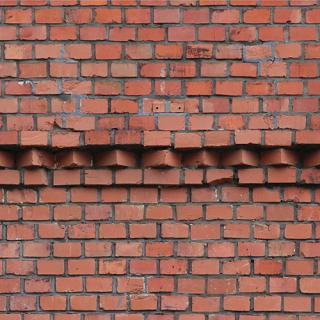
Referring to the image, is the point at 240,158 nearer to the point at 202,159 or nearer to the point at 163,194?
the point at 202,159

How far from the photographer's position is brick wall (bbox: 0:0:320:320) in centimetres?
319

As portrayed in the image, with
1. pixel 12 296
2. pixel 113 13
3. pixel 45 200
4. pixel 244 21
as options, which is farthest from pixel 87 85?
pixel 12 296

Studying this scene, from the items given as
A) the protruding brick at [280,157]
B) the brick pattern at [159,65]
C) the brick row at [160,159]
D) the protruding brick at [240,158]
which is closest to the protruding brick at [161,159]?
the brick row at [160,159]

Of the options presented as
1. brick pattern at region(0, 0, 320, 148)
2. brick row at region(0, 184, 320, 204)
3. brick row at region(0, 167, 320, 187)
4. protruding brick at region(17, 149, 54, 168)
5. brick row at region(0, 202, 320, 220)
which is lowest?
brick row at region(0, 202, 320, 220)

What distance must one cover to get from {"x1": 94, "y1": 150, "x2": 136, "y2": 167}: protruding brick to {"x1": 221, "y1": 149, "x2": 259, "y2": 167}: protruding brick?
41 centimetres

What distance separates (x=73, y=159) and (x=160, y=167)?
1.27ft

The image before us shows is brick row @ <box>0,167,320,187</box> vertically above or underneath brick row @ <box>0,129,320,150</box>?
underneath

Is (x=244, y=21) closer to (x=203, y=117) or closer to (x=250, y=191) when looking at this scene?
(x=203, y=117)

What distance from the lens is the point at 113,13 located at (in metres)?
3.24

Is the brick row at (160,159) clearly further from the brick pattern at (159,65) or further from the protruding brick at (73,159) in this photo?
the brick pattern at (159,65)

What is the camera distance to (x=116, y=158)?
317 cm

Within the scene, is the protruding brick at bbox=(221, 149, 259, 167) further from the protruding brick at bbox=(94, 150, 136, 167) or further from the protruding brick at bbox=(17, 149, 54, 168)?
the protruding brick at bbox=(17, 149, 54, 168)

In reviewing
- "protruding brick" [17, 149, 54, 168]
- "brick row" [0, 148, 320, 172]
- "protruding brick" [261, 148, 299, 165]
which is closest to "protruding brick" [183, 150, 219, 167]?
"brick row" [0, 148, 320, 172]

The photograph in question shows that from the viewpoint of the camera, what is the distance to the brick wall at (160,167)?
10.5 feet
